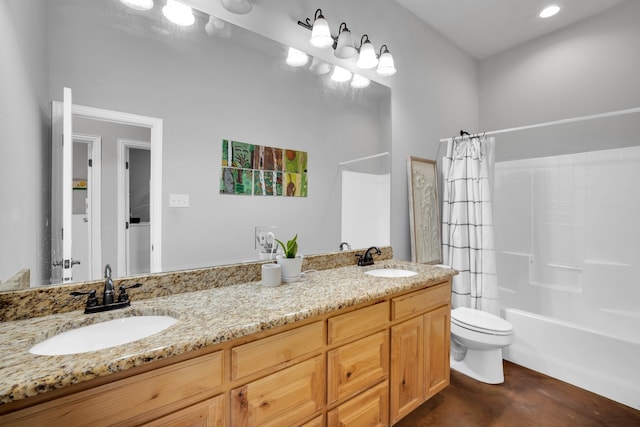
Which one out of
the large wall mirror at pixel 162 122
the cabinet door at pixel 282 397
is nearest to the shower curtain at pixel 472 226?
the large wall mirror at pixel 162 122

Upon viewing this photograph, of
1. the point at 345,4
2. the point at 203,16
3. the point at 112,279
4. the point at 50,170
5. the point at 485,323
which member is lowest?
the point at 485,323

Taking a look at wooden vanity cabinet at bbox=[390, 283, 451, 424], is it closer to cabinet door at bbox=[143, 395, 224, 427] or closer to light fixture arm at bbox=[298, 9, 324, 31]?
cabinet door at bbox=[143, 395, 224, 427]

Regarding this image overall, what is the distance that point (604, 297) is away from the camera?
250 centimetres

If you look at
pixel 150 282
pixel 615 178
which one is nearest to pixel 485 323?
pixel 615 178

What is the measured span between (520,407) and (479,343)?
0.41 m

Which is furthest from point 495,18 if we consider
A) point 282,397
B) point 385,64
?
point 282,397

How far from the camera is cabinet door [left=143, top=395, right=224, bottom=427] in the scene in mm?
817

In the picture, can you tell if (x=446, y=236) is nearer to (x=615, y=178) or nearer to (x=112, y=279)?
(x=615, y=178)

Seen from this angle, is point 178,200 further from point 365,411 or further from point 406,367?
point 406,367

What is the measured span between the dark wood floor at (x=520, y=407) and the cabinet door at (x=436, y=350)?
18 cm

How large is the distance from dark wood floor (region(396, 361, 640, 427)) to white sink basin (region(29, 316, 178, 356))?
1.52 m

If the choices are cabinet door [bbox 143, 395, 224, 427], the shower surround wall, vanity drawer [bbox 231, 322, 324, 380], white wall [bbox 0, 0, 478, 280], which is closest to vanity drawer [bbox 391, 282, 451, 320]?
vanity drawer [bbox 231, 322, 324, 380]

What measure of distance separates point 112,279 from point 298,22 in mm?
1671

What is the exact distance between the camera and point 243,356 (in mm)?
955
